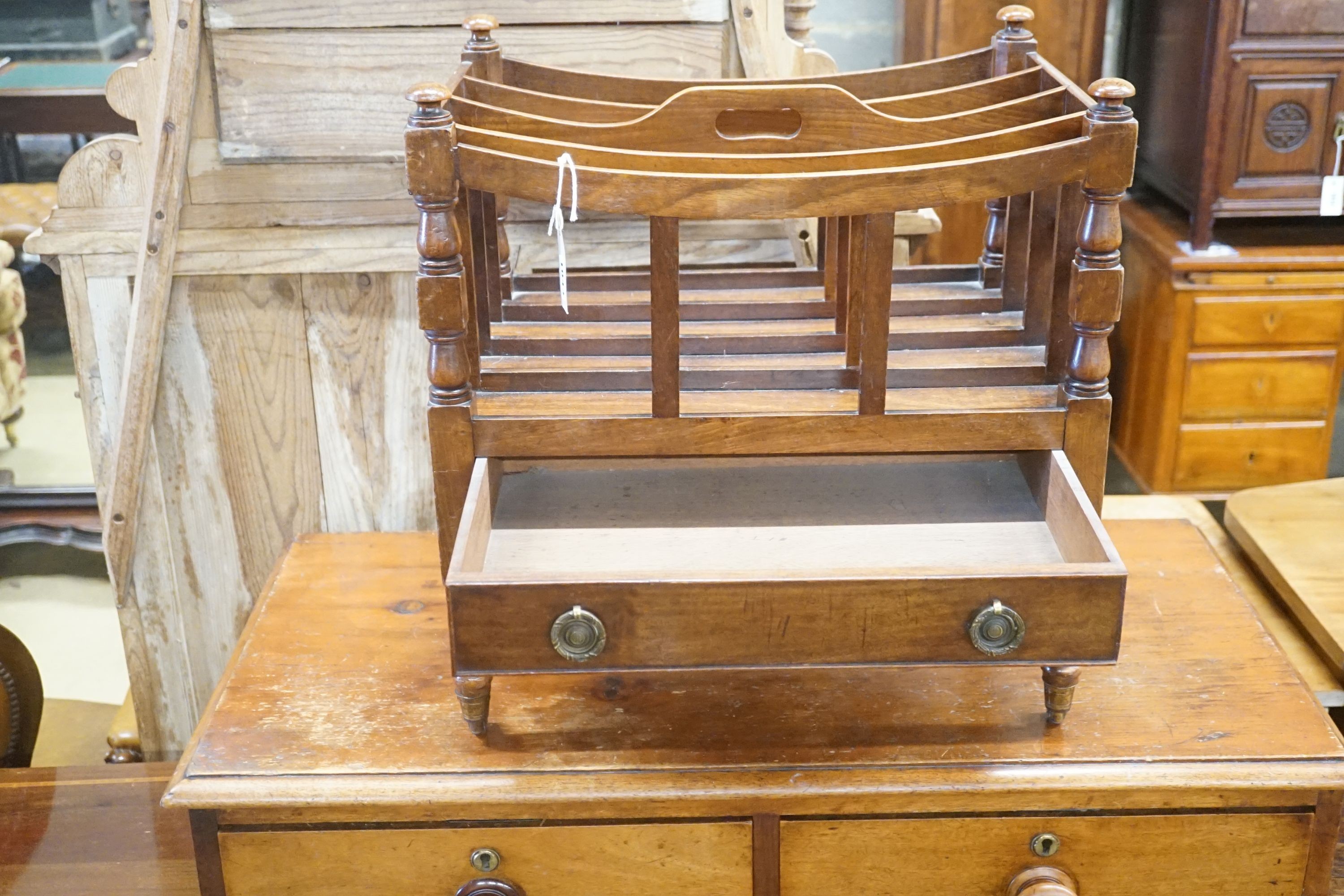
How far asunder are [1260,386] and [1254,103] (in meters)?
0.56

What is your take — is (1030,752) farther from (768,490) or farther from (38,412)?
(38,412)

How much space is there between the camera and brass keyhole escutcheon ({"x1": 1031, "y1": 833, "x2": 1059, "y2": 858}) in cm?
119

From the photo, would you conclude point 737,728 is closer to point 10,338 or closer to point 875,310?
point 875,310

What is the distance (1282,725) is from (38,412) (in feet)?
10.3

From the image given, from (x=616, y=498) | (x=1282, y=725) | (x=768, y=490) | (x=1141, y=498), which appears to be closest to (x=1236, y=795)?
(x=1282, y=725)

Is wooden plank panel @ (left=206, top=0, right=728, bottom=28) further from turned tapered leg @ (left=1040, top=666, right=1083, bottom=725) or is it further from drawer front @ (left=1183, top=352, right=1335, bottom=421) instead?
drawer front @ (left=1183, top=352, right=1335, bottom=421)

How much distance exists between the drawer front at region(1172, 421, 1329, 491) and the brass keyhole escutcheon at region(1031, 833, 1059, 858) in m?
1.78

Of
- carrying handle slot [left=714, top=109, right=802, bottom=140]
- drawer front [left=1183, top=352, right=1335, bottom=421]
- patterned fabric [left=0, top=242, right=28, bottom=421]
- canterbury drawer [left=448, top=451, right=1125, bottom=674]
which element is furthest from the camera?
patterned fabric [left=0, top=242, right=28, bottom=421]

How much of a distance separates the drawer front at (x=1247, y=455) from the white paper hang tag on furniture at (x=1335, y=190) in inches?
17.4

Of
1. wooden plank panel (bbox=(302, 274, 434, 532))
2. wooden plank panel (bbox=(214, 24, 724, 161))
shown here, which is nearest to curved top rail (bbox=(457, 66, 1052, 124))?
wooden plank panel (bbox=(214, 24, 724, 161))

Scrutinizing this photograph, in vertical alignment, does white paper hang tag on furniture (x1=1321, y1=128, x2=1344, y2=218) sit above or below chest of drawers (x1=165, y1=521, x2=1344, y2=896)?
above

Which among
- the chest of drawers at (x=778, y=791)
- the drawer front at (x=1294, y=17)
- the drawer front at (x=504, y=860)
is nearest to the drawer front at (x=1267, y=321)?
the drawer front at (x=1294, y=17)

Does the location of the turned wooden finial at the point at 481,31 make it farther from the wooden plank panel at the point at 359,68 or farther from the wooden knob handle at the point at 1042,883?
the wooden knob handle at the point at 1042,883

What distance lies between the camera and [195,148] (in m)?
1.62
